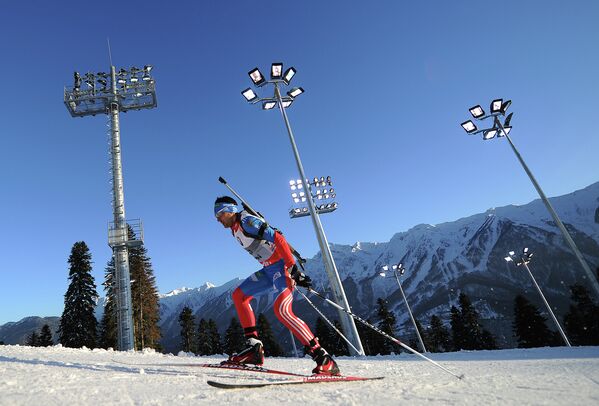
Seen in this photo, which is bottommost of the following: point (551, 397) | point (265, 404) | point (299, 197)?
point (551, 397)

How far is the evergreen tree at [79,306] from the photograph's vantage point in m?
34.7

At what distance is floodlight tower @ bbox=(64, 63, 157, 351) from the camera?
21.0 m

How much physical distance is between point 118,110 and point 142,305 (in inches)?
935

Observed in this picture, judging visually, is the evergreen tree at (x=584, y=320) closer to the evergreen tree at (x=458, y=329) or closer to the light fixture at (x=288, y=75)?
the evergreen tree at (x=458, y=329)

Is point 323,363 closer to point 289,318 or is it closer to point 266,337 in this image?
point 289,318

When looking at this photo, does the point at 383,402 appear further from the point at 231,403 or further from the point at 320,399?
the point at 231,403

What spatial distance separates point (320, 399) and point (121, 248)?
21806 mm

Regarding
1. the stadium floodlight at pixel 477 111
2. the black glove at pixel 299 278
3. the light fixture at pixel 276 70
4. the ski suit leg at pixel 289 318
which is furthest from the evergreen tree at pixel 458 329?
the black glove at pixel 299 278

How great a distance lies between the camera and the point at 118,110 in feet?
91.0

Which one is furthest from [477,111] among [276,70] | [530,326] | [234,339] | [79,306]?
[234,339]

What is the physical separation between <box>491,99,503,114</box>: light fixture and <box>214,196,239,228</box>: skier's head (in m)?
15.3

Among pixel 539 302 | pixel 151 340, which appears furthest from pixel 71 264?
pixel 539 302

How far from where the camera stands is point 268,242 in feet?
15.9

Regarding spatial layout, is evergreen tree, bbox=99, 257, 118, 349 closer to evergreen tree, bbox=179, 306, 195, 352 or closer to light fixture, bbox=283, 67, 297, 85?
evergreen tree, bbox=179, 306, 195, 352
